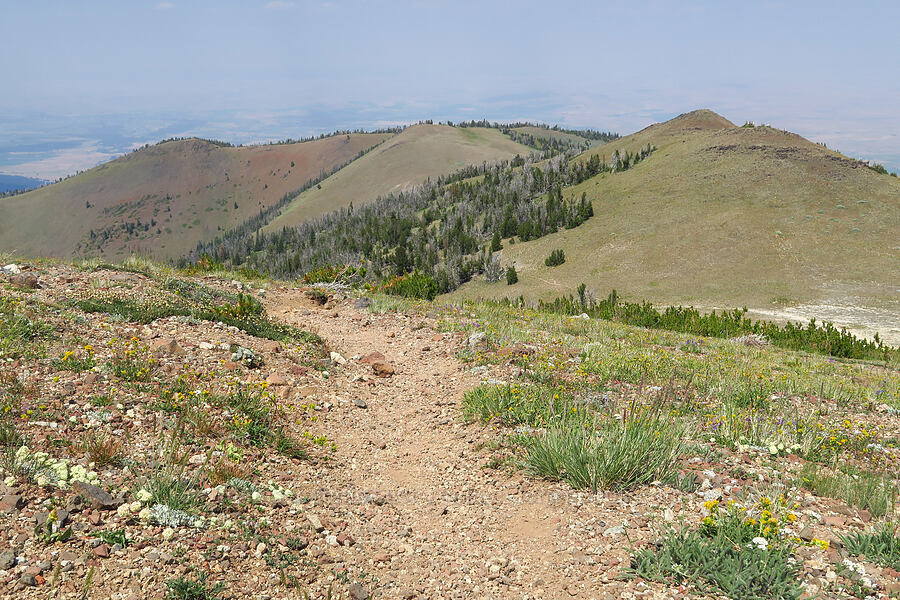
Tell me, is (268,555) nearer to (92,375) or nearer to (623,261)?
(92,375)

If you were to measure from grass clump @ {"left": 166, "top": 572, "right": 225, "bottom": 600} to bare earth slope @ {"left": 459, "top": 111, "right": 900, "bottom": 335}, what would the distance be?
3168 cm

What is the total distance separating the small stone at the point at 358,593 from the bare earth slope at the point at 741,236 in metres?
30.8

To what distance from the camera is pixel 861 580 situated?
310 cm

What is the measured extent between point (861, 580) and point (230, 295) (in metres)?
12.2

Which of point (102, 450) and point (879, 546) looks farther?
point (102, 450)

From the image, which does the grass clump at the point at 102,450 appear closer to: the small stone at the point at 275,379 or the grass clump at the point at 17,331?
the grass clump at the point at 17,331

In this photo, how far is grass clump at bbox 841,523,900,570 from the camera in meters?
3.32

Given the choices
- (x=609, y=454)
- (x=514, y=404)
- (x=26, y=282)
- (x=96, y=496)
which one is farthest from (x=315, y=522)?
(x=26, y=282)

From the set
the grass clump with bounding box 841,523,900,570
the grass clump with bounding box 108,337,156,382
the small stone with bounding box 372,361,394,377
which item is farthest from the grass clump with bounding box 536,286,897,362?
the grass clump with bounding box 841,523,900,570

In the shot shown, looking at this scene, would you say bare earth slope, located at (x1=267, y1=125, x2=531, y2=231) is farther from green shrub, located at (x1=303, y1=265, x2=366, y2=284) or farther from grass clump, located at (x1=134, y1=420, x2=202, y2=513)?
grass clump, located at (x1=134, y1=420, x2=202, y2=513)

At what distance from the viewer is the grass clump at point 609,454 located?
4.53 meters

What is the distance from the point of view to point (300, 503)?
14.4 feet

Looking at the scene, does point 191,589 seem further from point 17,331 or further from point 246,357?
point 17,331

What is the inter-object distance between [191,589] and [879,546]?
460cm
